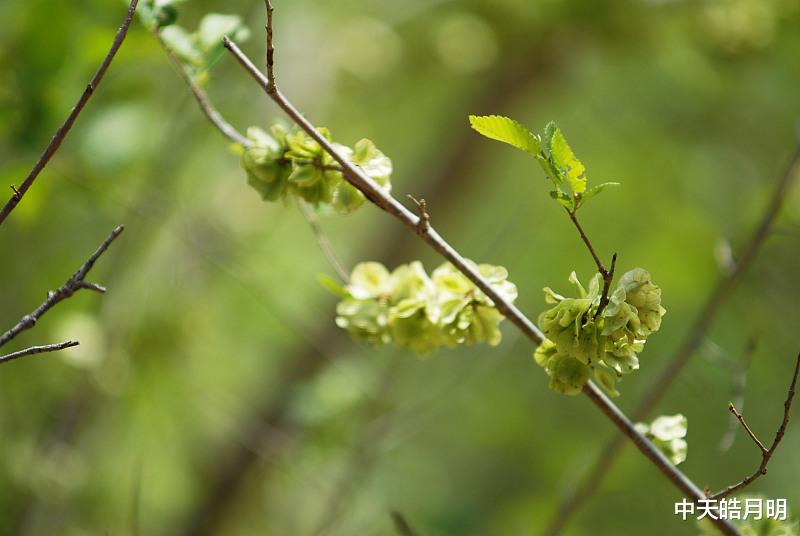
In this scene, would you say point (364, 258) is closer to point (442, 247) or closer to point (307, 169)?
point (307, 169)

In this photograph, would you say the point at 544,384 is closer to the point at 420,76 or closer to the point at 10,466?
the point at 420,76

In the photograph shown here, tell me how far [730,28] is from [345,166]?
7.78ft

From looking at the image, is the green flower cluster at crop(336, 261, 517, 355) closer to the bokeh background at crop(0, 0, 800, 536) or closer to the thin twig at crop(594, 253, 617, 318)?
the thin twig at crop(594, 253, 617, 318)

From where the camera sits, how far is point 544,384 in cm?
422

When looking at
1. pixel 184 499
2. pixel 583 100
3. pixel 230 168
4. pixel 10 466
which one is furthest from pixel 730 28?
pixel 184 499

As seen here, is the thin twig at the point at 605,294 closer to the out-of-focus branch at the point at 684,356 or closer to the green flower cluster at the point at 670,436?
the green flower cluster at the point at 670,436

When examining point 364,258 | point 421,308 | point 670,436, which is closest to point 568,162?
point 421,308

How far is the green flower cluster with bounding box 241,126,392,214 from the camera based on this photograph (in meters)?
1.11

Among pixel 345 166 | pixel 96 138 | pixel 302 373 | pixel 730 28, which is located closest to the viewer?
pixel 345 166

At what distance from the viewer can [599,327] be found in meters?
0.97

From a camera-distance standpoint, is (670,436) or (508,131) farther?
(670,436)

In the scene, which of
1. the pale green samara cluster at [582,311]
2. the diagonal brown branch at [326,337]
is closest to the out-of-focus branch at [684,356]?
the pale green samara cluster at [582,311]

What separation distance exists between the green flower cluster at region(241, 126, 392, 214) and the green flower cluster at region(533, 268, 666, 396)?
313 millimetres

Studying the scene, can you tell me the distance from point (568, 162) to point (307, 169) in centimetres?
35
